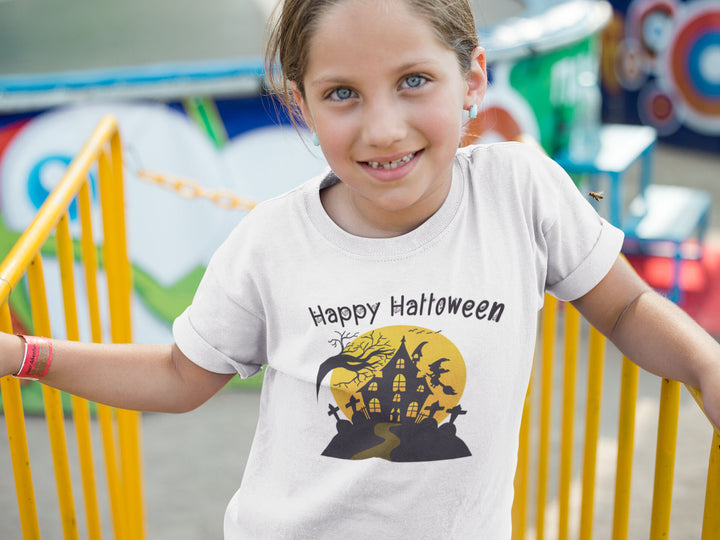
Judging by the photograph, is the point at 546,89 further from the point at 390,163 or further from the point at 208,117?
the point at 390,163

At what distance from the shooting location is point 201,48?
5.81 m

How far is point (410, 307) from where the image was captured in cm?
104

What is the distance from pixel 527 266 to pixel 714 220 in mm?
4179

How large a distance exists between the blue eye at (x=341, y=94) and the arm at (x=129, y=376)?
0.42 m

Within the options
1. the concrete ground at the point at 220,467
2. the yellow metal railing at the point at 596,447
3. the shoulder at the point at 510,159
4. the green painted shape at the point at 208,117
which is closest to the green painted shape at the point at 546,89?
the concrete ground at the point at 220,467

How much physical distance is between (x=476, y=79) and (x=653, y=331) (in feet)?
1.31

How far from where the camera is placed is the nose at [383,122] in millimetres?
951

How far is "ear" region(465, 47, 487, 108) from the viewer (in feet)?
3.54

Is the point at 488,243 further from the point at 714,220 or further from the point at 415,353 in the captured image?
the point at 714,220

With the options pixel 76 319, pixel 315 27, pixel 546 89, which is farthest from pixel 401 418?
pixel 546 89

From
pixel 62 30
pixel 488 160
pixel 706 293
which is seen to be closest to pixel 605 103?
pixel 706 293

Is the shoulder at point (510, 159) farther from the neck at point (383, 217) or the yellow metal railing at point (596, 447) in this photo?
the yellow metal railing at point (596, 447)

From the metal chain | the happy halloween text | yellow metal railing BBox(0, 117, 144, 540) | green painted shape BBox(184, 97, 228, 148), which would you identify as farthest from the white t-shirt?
green painted shape BBox(184, 97, 228, 148)

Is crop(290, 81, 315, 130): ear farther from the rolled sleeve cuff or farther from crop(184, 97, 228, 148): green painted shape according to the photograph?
crop(184, 97, 228, 148): green painted shape
